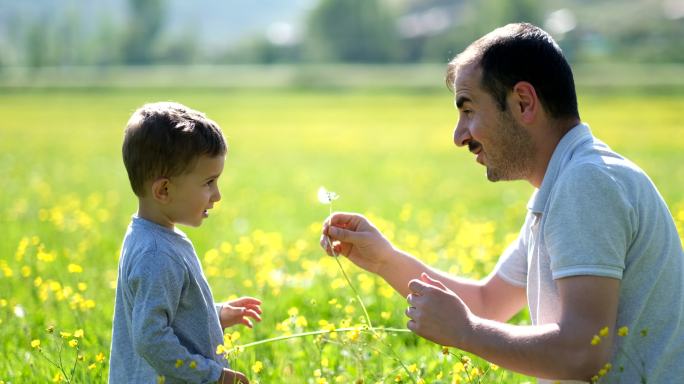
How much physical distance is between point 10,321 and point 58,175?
34.6 feet

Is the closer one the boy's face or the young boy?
the young boy

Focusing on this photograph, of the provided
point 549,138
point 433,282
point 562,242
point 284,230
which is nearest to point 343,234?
point 433,282

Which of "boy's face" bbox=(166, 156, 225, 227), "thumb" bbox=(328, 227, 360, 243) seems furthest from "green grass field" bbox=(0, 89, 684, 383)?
"boy's face" bbox=(166, 156, 225, 227)

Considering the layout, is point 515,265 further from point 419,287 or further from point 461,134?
point 419,287

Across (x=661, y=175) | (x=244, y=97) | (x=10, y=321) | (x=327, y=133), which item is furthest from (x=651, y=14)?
(x=10, y=321)

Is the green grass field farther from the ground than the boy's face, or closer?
closer

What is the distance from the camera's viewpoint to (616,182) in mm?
2889

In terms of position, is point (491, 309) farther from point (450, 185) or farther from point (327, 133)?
point (327, 133)

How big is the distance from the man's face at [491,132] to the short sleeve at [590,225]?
0.37 m

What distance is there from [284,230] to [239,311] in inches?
Result: 230

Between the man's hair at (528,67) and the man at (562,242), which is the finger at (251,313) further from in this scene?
the man's hair at (528,67)

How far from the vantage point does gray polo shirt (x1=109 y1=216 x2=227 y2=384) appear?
3139 millimetres

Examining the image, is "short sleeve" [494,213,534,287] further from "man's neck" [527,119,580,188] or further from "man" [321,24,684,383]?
"man's neck" [527,119,580,188]

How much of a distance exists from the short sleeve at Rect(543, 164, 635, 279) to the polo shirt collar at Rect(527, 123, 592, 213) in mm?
167
